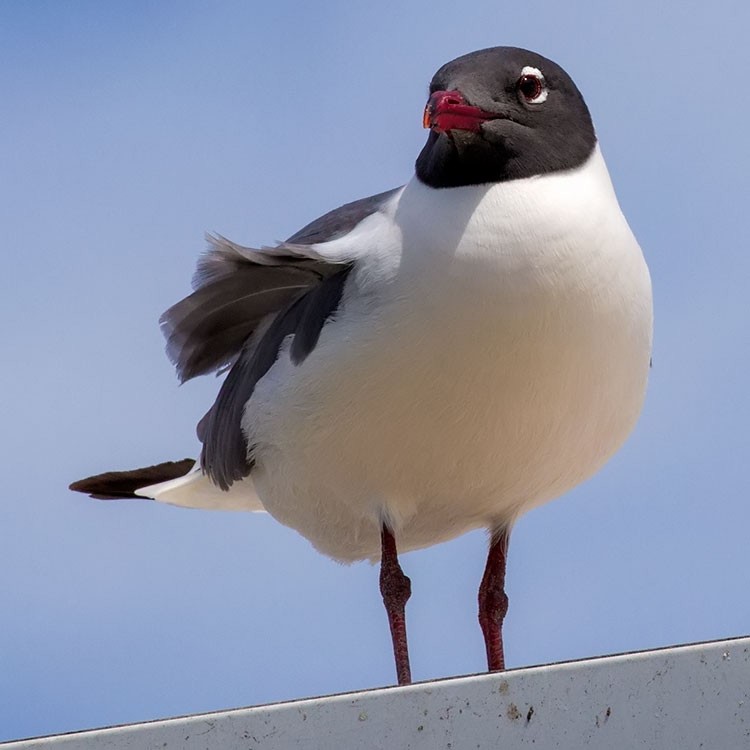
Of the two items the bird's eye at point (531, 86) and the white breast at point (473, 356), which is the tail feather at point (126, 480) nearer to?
the white breast at point (473, 356)

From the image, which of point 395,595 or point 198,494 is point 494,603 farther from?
point 198,494

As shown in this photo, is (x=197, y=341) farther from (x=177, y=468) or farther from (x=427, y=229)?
(x=427, y=229)

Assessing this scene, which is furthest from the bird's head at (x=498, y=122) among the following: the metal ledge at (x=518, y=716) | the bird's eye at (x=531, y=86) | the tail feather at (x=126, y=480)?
the tail feather at (x=126, y=480)

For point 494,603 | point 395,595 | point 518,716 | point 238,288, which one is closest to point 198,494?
point 238,288

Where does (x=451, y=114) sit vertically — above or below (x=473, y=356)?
above

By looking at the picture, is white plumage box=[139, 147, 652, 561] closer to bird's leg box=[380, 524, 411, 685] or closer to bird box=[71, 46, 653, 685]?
bird box=[71, 46, 653, 685]

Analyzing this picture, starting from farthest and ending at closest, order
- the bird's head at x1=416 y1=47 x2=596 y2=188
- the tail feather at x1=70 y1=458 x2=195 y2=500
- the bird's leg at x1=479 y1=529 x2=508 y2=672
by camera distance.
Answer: the tail feather at x1=70 y1=458 x2=195 y2=500
the bird's leg at x1=479 y1=529 x2=508 y2=672
the bird's head at x1=416 y1=47 x2=596 y2=188

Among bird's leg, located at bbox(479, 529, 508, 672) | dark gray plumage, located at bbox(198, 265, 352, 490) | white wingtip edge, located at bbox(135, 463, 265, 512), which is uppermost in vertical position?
dark gray plumage, located at bbox(198, 265, 352, 490)

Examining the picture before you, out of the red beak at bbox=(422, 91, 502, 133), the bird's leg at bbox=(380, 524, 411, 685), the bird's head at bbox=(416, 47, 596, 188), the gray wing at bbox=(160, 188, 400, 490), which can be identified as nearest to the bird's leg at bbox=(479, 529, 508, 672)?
the bird's leg at bbox=(380, 524, 411, 685)
